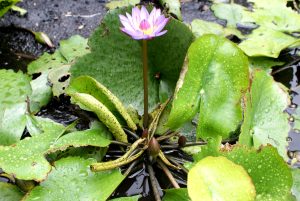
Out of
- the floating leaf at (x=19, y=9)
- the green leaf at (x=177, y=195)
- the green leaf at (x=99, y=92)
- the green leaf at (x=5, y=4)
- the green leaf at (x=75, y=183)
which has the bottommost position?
the green leaf at (x=177, y=195)

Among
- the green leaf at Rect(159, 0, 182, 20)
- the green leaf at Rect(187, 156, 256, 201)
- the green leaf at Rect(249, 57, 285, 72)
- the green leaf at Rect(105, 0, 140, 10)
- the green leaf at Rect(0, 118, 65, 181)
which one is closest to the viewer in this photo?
the green leaf at Rect(187, 156, 256, 201)


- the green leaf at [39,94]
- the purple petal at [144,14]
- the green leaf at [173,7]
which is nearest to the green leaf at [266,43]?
the green leaf at [173,7]

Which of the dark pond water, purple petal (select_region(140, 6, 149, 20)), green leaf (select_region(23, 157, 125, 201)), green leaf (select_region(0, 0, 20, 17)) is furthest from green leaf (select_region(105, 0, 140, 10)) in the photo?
green leaf (select_region(23, 157, 125, 201))

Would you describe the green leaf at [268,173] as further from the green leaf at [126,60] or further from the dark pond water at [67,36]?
the green leaf at [126,60]

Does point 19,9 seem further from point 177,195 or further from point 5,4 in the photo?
point 177,195

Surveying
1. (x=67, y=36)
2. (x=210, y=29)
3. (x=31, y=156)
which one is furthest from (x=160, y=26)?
(x=67, y=36)

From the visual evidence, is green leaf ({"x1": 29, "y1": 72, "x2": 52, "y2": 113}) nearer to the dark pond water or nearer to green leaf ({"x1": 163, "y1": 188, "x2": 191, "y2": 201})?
the dark pond water
